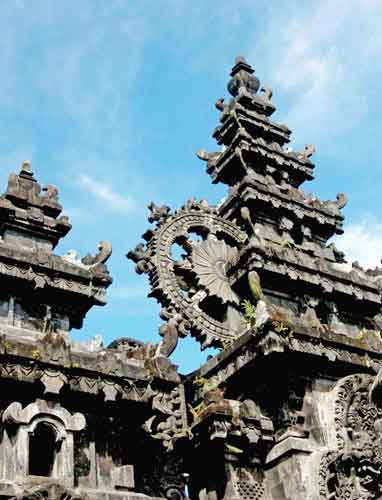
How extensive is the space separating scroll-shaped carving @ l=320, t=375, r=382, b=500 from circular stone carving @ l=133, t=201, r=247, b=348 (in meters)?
3.89

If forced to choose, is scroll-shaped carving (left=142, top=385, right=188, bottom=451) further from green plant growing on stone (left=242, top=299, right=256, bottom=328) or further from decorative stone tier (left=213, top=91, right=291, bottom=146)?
decorative stone tier (left=213, top=91, right=291, bottom=146)

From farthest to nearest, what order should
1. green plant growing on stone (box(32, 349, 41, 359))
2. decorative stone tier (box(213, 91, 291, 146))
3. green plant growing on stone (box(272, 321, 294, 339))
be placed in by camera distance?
decorative stone tier (box(213, 91, 291, 146))
green plant growing on stone (box(272, 321, 294, 339))
green plant growing on stone (box(32, 349, 41, 359))

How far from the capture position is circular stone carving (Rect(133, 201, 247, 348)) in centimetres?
2042

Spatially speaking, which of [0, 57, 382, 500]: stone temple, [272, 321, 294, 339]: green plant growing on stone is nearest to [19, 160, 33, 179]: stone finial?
[0, 57, 382, 500]: stone temple

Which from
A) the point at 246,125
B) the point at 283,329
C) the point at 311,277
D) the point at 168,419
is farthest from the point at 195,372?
the point at 246,125

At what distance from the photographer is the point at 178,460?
1734cm

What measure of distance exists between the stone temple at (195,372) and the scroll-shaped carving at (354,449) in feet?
0.11

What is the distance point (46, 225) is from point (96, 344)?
143 inches

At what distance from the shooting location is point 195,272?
21.2 metres

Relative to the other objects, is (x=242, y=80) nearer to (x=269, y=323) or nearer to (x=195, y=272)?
(x=195, y=272)

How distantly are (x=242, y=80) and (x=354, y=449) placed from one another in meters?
16.9

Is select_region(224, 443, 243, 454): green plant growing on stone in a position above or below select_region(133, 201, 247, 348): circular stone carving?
below

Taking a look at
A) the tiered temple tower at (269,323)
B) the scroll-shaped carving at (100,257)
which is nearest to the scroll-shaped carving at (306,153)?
the tiered temple tower at (269,323)

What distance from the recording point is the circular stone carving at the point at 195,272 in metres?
20.4
